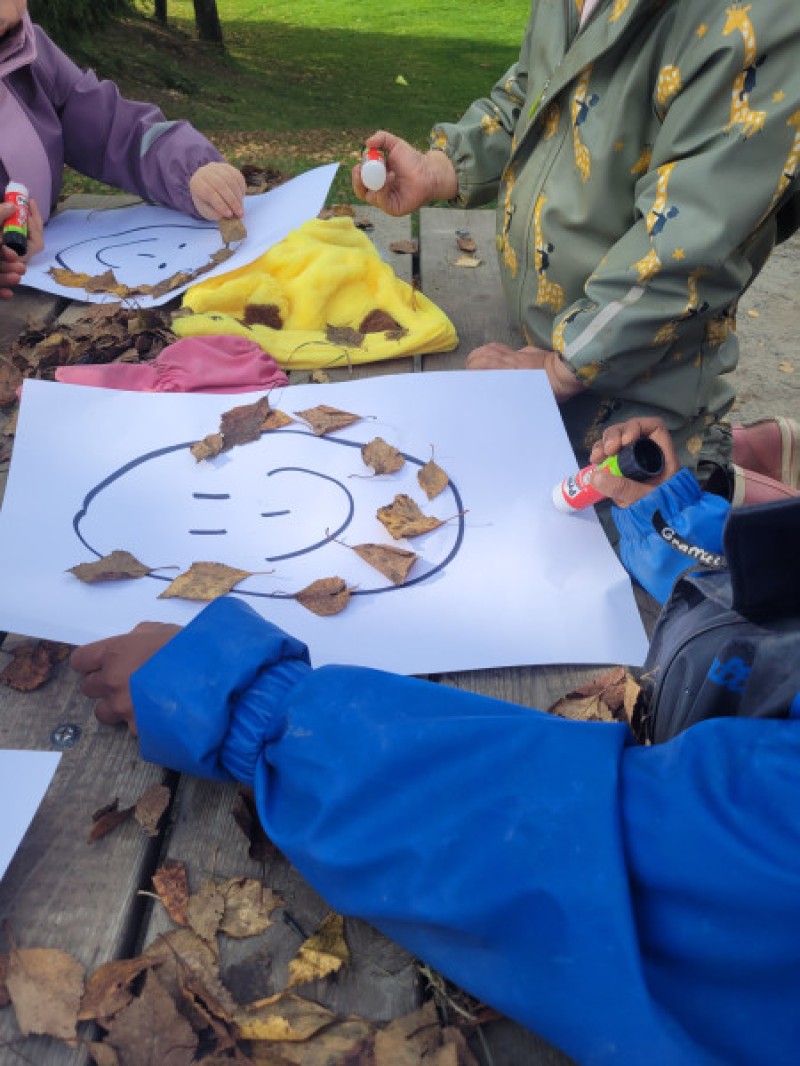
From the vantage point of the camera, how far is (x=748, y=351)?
9.84 feet

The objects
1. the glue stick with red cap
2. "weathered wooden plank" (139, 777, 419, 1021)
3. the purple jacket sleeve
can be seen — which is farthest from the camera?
the purple jacket sleeve

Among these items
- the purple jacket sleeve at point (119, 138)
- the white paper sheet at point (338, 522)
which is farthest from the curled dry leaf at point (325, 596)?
the purple jacket sleeve at point (119, 138)

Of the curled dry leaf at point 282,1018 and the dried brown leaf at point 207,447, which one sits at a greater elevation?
the curled dry leaf at point 282,1018

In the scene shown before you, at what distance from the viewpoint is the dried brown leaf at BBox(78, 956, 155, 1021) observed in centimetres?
67

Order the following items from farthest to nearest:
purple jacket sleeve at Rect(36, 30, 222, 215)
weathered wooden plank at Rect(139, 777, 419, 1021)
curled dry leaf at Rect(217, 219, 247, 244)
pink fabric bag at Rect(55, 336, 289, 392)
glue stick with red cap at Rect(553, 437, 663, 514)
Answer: purple jacket sleeve at Rect(36, 30, 222, 215), curled dry leaf at Rect(217, 219, 247, 244), pink fabric bag at Rect(55, 336, 289, 392), glue stick with red cap at Rect(553, 437, 663, 514), weathered wooden plank at Rect(139, 777, 419, 1021)

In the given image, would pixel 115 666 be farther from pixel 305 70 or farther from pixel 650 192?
pixel 305 70

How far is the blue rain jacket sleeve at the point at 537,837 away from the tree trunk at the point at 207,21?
7924mm

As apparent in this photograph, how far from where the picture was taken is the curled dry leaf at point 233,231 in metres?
1.74

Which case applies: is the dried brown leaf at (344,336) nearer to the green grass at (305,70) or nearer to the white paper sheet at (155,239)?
the white paper sheet at (155,239)

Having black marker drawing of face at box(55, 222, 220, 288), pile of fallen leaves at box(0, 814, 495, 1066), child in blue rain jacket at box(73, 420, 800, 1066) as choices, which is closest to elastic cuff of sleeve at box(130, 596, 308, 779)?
child in blue rain jacket at box(73, 420, 800, 1066)

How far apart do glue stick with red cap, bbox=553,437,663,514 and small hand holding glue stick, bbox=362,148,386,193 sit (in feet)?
2.37

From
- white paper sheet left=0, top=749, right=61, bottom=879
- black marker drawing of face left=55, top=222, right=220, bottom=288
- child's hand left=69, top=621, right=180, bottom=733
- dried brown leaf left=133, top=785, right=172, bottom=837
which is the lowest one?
black marker drawing of face left=55, top=222, right=220, bottom=288

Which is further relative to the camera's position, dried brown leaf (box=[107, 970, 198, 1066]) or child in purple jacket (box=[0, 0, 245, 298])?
child in purple jacket (box=[0, 0, 245, 298])

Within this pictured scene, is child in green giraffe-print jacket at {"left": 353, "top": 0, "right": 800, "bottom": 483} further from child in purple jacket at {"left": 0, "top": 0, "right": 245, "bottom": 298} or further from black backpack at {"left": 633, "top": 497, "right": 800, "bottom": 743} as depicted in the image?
black backpack at {"left": 633, "top": 497, "right": 800, "bottom": 743}
